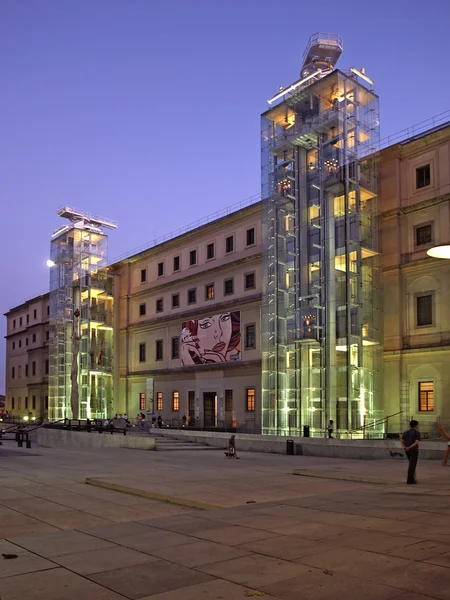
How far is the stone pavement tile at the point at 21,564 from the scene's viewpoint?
7.57 metres

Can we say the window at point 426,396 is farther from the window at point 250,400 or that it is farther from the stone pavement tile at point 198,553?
the stone pavement tile at point 198,553

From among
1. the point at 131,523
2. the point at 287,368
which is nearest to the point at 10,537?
the point at 131,523

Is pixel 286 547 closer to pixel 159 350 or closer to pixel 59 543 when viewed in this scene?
pixel 59 543

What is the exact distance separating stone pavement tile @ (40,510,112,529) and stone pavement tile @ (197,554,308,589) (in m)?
4.36

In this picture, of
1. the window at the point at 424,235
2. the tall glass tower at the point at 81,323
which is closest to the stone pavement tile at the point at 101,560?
the window at the point at 424,235

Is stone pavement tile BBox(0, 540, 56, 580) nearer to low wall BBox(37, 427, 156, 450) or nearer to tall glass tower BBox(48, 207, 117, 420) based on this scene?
low wall BBox(37, 427, 156, 450)

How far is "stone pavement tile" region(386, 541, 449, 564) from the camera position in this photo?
8.00 m

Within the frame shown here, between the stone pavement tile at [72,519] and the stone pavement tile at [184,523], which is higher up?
the stone pavement tile at [184,523]

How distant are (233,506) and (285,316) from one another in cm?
2711

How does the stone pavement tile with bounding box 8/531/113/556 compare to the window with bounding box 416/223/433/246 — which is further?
the window with bounding box 416/223/433/246

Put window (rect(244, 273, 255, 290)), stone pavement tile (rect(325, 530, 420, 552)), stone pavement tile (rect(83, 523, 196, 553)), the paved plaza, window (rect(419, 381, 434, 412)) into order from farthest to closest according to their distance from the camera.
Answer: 1. window (rect(244, 273, 255, 290))
2. window (rect(419, 381, 434, 412))
3. stone pavement tile (rect(83, 523, 196, 553))
4. stone pavement tile (rect(325, 530, 420, 552))
5. the paved plaza

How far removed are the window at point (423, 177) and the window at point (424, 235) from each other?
227 centimetres

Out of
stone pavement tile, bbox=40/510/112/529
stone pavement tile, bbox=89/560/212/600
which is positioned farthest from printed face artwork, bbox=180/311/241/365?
stone pavement tile, bbox=89/560/212/600

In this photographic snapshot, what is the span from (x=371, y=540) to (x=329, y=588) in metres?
2.54
